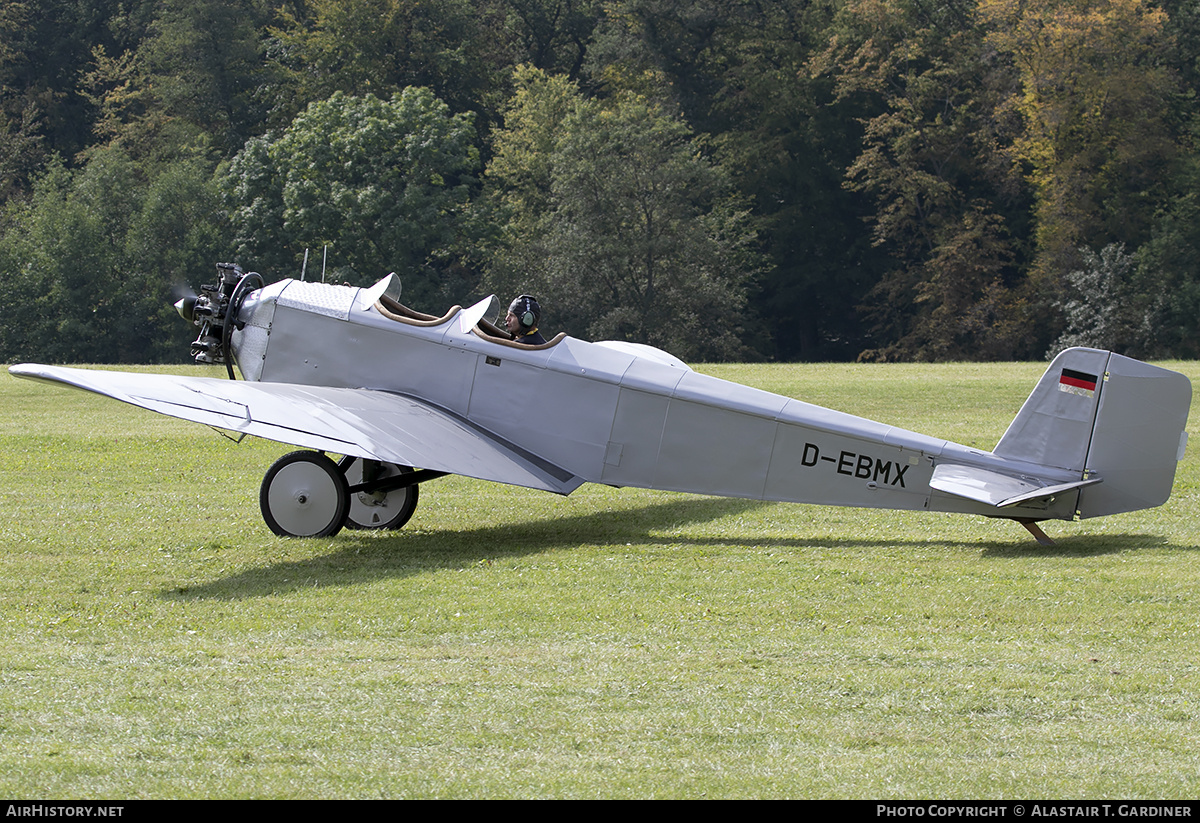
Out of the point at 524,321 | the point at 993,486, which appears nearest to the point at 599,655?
the point at 993,486

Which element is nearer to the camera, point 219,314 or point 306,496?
point 306,496

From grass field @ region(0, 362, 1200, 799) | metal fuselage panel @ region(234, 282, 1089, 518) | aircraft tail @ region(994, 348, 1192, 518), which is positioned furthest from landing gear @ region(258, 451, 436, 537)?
aircraft tail @ region(994, 348, 1192, 518)

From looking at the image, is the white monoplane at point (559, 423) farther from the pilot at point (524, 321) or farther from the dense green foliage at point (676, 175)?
the dense green foliage at point (676, 175)

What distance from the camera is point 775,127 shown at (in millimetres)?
62000

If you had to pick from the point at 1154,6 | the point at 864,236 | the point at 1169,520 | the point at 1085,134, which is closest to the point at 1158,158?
the point at 1085,134

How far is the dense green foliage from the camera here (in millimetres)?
52250

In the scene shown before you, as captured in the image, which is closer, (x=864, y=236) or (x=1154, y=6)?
(x=1154, y=6)

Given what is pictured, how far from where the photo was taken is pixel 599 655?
692cm

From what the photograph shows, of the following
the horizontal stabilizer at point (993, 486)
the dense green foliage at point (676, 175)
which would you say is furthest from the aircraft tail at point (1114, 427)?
the dense green foliage at point (676, 175)

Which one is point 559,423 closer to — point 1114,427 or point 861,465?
point 861,465

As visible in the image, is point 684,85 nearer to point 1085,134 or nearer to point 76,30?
point 1085,134

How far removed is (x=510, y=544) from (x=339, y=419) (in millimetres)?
1836

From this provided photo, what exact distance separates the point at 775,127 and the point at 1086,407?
2154 inches

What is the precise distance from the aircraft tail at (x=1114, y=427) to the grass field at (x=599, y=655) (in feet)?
1.82
